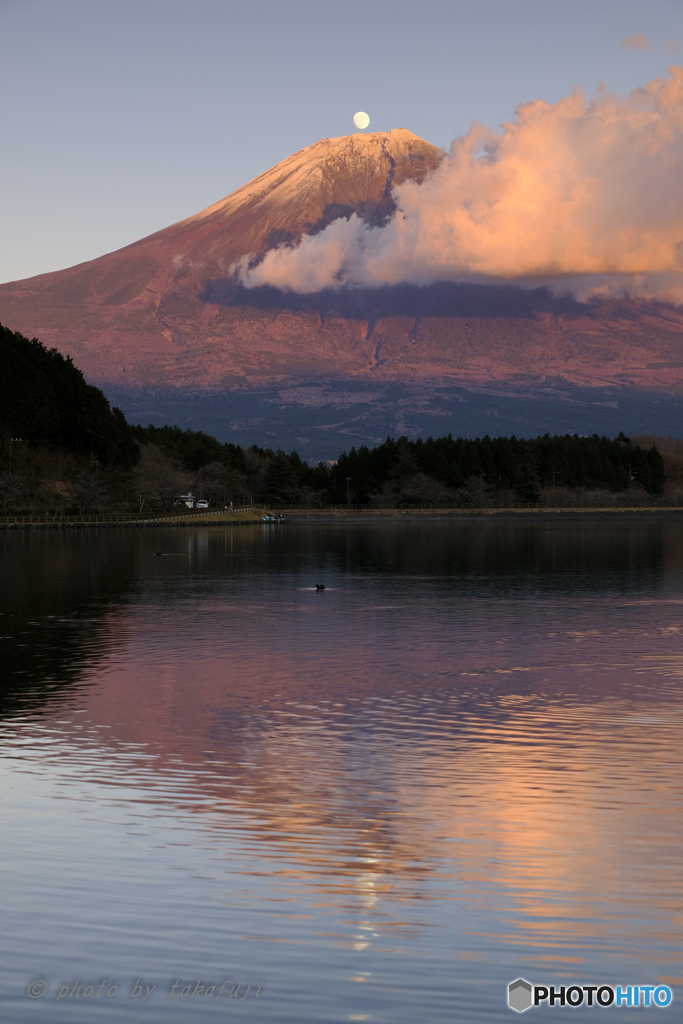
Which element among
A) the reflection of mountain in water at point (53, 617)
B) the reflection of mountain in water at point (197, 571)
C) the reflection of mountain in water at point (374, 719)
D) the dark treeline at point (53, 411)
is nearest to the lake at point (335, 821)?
the reflection of mountain in water at point (374, 719)

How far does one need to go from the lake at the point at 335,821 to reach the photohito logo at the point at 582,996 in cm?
11

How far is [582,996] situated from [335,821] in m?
6.25

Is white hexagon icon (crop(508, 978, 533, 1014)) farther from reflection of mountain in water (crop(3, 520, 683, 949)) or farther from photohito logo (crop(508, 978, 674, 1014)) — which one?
reflection of mountain in water (crop(3, 520, 683, 949))

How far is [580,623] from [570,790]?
26.2 metres

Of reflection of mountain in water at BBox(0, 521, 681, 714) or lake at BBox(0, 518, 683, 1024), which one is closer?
lake at BBox(0, 518, 683, 1024)

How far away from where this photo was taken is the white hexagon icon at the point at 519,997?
10.2 m

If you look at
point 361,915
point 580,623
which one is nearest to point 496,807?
point 361,915

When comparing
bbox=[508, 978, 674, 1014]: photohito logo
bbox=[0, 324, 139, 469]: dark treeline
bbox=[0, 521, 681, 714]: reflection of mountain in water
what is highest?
bbox=[0, 324, 139, 469]: dark treeline

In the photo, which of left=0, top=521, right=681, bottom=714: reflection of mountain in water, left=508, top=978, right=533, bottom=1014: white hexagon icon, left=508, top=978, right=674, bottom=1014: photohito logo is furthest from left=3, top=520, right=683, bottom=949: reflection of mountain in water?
left=508, top=978, right=533, bottom=1014: white hexagon icon

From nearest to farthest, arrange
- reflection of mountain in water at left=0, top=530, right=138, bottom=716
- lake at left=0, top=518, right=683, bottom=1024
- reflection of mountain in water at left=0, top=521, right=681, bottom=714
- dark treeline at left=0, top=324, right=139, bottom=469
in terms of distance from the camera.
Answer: lake at left=0, top=518, right=683, bottom=1024 → reflection of mountain in water at left=0, top=530, right=138, bottom=716 → reflection of mountain in water at left=0, top=521, right=681, bottom=714 → dark treeline at left=0, top=324, right=139, bottom=469

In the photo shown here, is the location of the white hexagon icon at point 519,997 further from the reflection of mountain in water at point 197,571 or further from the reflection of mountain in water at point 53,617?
the reflection of mountain in water at point 197,571

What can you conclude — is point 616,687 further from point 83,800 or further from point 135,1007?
point 135,1007

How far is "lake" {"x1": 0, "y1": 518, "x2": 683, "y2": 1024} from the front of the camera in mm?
10836

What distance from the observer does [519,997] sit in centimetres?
1024
